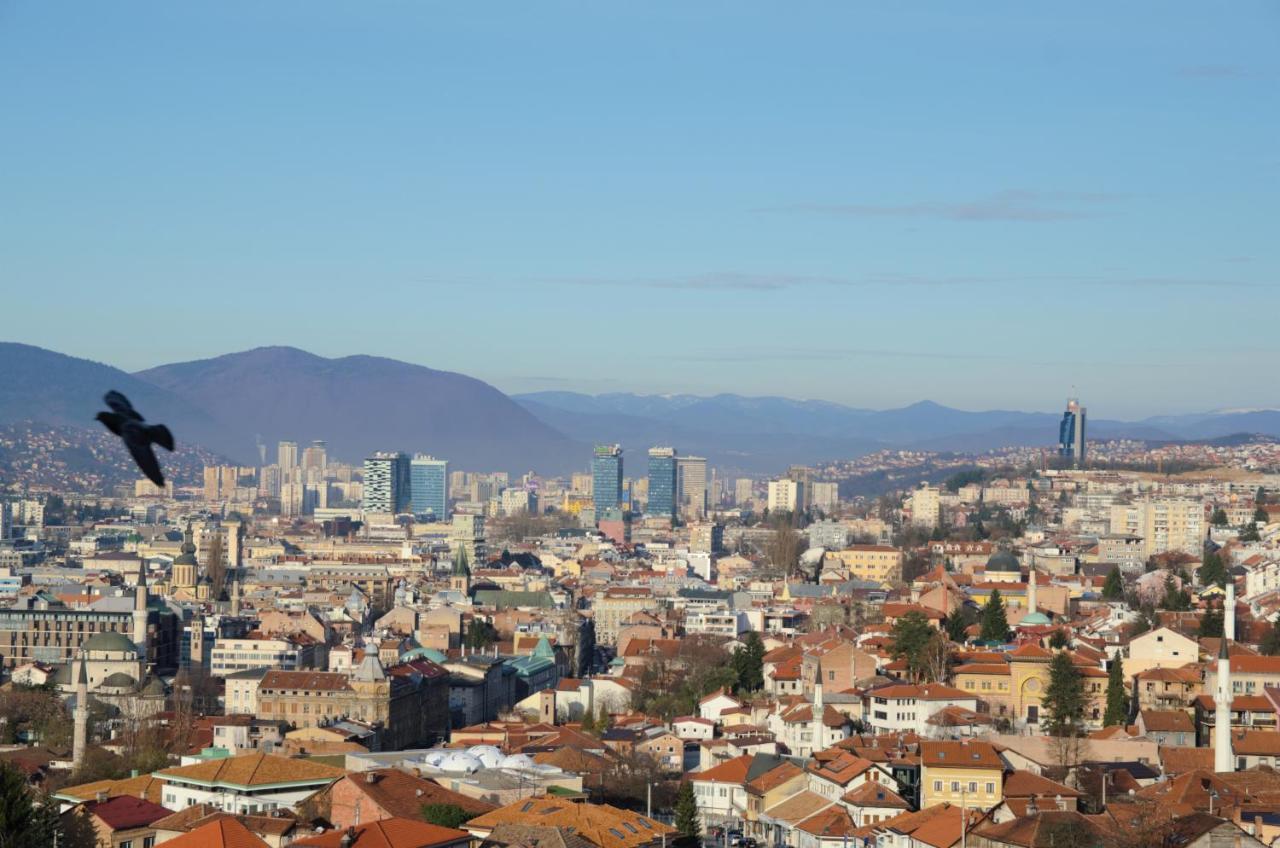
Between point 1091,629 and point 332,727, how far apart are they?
51.0 feet

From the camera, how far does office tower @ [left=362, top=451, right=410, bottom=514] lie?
454 feet

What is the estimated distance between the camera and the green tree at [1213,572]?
4953 cm

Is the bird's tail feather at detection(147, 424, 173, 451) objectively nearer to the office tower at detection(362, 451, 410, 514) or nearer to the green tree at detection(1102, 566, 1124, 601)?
the green tree at detection(1102, 566, 1124, 601)

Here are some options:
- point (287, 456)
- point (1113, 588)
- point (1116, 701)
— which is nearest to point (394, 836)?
point (1116, 701)

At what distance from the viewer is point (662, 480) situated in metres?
136

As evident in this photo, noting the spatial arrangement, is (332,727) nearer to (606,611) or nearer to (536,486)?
(606,611)

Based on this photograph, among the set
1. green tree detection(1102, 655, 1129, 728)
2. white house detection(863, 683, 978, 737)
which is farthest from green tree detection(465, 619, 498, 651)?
green tree detection(1102, 655, 1129, 728)

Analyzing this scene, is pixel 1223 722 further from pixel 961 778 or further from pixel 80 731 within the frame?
pixel 80 731

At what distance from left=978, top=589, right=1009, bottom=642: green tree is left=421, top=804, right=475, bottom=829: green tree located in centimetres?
1873

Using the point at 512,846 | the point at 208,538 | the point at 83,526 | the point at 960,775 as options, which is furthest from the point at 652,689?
the point at 83,526

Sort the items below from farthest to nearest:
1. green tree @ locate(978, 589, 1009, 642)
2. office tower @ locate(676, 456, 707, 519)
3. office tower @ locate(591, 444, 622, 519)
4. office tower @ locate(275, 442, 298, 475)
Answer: office tower @ locate(275, 442, 298, 475), office tower @ locate(676, 456, 707, 519), office tower @ locate(591, 444, 622, 519), green tree @ locate(978, 589, 1009, 642)

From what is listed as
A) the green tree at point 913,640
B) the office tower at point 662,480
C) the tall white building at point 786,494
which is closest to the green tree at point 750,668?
the green tree at point 913,640

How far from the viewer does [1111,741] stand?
29812mm

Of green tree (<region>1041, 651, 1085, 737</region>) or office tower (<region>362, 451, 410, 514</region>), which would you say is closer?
green tree (<region>1041, 651, 1085, 737</region>)
